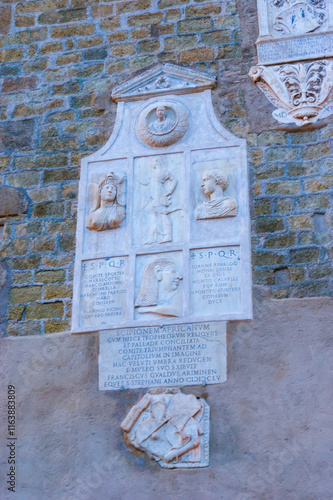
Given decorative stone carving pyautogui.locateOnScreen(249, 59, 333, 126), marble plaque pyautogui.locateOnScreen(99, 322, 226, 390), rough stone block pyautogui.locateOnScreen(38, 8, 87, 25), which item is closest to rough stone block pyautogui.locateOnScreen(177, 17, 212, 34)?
decorative stone carving pyautogui.locateOnScreen(249, 59, 333, 126)

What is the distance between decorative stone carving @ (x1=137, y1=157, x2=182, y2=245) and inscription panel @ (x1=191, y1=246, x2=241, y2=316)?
300 mm

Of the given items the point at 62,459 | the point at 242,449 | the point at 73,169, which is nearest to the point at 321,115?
the point at 73,169

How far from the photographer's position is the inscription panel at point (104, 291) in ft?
19.5

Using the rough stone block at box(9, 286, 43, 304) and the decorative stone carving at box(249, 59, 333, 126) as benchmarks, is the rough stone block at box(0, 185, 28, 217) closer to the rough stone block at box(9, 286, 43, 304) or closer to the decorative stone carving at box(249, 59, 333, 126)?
the rough stone block at box(9, 286, 43, 304)

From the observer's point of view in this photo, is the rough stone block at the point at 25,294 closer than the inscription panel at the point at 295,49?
Yes

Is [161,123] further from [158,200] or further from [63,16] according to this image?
[63,16]

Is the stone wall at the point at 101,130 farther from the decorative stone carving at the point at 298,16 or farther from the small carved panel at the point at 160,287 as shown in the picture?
the small carved panel at the point at 160,287

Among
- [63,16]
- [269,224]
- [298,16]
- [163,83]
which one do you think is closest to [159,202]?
[269,224]

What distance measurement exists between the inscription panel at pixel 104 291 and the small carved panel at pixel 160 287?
12cm

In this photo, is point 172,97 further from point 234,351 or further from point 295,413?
point 295,413

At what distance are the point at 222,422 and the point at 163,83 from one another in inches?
108

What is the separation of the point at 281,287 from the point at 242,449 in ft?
3.69

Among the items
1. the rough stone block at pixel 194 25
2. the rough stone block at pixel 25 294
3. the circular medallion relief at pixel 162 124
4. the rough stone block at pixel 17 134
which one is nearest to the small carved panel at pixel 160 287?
the rough stone block at pixel 25 294

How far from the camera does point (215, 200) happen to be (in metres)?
6.12
